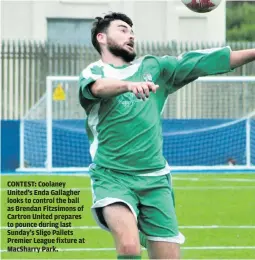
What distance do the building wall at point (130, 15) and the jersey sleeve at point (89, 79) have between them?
77.4 ft

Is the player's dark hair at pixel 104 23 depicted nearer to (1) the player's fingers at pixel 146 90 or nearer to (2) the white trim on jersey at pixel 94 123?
(2) the white trim on jersey at pixel 94 123

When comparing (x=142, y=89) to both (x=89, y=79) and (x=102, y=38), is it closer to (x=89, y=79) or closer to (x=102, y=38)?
(x=89, y=79)

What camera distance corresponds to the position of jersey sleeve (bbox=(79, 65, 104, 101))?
706 cm

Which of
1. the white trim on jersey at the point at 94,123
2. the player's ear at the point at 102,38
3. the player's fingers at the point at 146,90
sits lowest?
the white trim on jersey at the point at 94,123

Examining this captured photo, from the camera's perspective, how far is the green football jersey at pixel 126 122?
7133 mm

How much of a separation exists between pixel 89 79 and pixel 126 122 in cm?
40

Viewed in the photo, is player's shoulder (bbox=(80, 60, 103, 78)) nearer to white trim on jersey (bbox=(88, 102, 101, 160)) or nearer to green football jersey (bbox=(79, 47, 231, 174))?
green football jersey (bbox=(79, 47, 231, 174))

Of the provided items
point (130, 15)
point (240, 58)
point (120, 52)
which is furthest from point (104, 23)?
point (130, 15)

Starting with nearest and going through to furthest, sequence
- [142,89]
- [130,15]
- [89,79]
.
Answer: [142,89], [89,79], [130,15]

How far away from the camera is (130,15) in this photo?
101ft

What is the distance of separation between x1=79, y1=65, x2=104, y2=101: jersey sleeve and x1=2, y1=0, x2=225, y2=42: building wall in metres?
23.6

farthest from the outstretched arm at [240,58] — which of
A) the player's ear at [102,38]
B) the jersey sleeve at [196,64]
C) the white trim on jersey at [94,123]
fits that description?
the white trim on jersey at [94,123]

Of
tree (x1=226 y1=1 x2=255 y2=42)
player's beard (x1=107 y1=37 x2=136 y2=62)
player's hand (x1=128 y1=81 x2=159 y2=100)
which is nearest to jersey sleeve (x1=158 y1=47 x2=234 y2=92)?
player's beard (x1=107 y1=37 x2=136 y2=62)

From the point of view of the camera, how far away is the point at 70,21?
30.9 m
